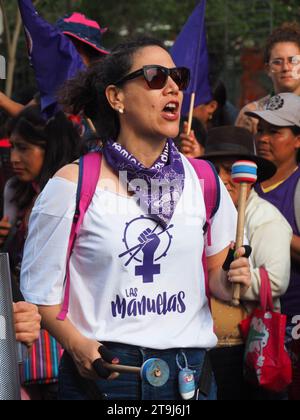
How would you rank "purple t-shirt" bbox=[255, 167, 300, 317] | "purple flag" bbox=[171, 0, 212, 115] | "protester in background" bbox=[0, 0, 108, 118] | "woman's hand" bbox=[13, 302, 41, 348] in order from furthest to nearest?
"purple flag" bbox=[171, 0, 212, 115], "protester in background" bbox=[0, 0, 108, 118], "purple t-shirt" bbox=[255, 167, 300, 317], "woman's hand" bbox=[13, 302, 41, 348]

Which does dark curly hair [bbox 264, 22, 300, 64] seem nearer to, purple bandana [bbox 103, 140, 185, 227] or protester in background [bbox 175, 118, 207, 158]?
protester in background [bbox 175, 118, 207, 158]

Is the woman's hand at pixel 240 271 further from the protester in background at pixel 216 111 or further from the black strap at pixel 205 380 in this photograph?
the protester in background at pixel 216 111

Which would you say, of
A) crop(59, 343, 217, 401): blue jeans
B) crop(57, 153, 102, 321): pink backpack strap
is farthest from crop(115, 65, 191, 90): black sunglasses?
crop(59, 343, 217, 401): blue jeans

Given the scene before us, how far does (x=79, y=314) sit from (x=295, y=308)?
1.81m

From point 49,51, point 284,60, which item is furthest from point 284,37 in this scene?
point 49,51

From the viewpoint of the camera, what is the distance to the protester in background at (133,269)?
3871 millimetres

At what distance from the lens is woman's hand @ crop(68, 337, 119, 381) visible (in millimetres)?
3717

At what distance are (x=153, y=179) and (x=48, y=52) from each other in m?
2.58

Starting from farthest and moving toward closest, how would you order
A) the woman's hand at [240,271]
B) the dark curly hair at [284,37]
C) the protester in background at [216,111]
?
1. the protester in background at [216,111]
2. the dark curly hair at [284,37]
3. the woman's hand at [240,271]

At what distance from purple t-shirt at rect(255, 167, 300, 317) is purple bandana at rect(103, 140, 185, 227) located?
158 centimetres

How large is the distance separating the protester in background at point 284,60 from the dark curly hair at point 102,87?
210 centimetres

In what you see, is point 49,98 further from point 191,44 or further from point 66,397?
point 66,397

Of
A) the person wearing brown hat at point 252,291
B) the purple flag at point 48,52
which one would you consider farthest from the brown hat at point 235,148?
the purple flag at point 48,52
